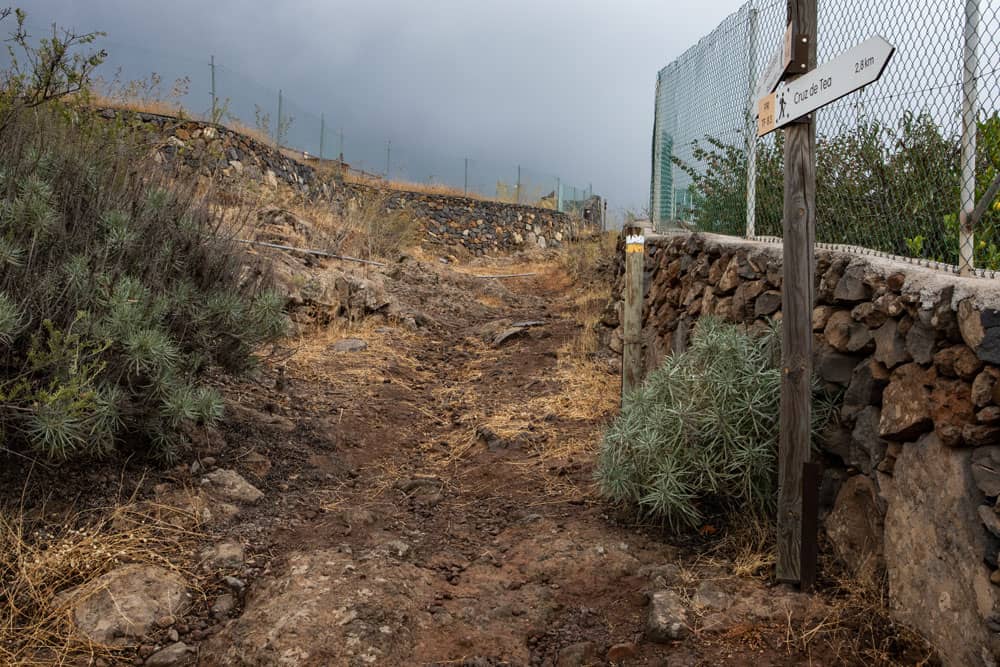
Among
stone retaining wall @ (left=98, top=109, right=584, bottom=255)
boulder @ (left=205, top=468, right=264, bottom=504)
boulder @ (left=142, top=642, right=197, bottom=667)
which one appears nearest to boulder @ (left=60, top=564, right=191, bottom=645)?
boulder @ (left=142, top=642, right=197, bottom=667)

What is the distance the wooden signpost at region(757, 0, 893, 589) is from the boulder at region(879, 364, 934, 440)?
296 millimetres

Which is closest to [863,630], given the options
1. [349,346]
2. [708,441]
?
[708,441]

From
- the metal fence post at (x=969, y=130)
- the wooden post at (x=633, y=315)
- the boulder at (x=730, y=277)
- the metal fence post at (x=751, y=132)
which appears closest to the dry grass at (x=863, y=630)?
the metal fence post at (x=969, y=130)

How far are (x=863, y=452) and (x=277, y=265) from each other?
6532 millimetres

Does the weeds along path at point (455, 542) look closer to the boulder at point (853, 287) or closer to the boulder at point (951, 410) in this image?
the boulder at point (951, 410)

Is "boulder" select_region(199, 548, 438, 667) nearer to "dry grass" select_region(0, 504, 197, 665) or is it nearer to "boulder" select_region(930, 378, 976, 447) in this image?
"dry grass" select_region(0, 504, 197, 665)

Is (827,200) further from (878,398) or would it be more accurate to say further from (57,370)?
(57,370)

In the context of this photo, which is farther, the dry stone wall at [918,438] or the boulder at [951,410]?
the boulder at [951,410]

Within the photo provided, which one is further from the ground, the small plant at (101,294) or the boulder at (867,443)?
the small plant at (101,294)

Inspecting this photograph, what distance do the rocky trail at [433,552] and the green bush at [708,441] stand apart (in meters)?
0.24

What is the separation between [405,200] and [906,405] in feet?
56.0

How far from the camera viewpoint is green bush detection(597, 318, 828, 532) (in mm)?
3365

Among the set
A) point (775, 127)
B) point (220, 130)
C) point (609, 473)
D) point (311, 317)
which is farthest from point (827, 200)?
point (220, 130)

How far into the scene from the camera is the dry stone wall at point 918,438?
227cm
